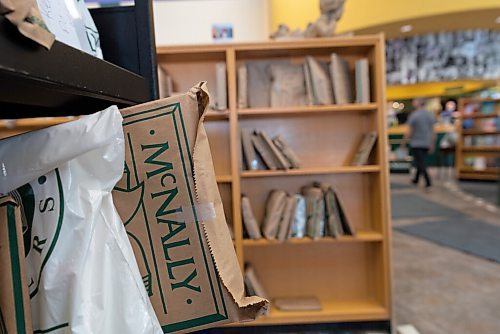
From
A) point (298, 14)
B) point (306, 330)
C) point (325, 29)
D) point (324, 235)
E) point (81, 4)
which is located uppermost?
point (298, 14)

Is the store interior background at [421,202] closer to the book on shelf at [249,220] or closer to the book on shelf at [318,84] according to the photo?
the book on shelf at [249,220]

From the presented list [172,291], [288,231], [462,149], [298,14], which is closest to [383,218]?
[288,231]

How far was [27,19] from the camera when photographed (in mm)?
A: 353

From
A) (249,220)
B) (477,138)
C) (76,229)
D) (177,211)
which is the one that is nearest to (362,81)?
(249,220)

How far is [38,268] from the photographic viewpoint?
0.45 m

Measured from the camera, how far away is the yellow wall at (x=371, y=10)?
5531mm

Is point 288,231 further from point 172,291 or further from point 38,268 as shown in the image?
point 38,268

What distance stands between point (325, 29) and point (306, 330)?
183 centimetres

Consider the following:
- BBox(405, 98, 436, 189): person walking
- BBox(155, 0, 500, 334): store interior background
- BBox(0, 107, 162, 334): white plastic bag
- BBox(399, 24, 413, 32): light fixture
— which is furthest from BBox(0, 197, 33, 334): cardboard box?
BBox(405, 98, 436, 189): person walking

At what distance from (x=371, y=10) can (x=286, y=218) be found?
4.44 m

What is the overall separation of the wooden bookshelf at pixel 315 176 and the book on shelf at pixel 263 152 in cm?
8

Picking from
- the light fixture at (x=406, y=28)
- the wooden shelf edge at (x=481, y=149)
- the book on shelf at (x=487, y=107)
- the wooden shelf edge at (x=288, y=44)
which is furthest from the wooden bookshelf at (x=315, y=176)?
the book on shelf at (x=487, y=107)

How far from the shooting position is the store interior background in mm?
2693

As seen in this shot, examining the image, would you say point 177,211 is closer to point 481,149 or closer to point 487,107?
point 481,149
